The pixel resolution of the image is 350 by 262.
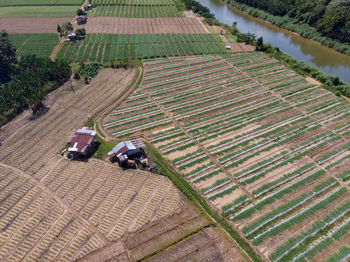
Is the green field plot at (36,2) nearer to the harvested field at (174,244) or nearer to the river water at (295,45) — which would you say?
the river water at (295,45)

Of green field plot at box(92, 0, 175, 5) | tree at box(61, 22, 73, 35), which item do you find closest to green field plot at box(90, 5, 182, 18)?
green field plot at box(92, 0, 175, 5)

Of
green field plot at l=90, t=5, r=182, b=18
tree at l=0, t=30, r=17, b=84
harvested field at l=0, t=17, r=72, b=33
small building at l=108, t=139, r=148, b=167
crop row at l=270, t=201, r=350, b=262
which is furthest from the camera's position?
green field plot at l=90, t=5, r=182, b=18

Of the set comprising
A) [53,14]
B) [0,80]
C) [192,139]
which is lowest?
[192,139]

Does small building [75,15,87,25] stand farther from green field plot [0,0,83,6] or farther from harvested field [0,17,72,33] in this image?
green field plot [0,0,83,6]

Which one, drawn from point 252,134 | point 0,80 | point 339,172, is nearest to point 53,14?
point 0,80

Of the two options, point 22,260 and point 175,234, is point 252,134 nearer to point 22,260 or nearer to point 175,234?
point 175,234

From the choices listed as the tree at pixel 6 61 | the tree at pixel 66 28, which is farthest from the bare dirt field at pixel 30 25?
the tree at pixel 6 61
